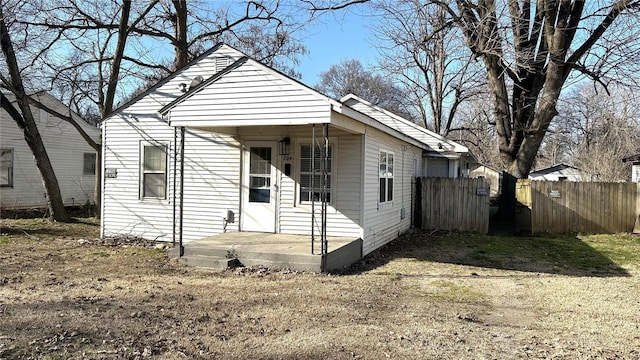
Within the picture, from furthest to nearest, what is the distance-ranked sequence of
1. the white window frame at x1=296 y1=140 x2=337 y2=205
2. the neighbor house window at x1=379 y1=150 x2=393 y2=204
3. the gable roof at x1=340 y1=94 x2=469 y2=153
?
the gable roof at x1=340 y1=94 x2=469 y2=153
the neighbor house window at x1=379 y1=150 x2=393 y2=204
the white window frame at x1=296 y1=140 x2=337 y2=205

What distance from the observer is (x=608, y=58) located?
15.1m

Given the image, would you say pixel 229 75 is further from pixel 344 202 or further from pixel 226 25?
pixel 226 25

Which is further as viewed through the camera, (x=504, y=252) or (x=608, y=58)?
(x=608, y=58)

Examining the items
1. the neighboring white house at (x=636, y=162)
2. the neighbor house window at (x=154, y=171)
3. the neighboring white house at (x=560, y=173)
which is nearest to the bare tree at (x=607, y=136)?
the neighboring white house at (x=560, y=173)

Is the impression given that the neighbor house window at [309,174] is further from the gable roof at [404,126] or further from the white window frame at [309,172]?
the gable roof at [404,126]

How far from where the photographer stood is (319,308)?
18.8 feet

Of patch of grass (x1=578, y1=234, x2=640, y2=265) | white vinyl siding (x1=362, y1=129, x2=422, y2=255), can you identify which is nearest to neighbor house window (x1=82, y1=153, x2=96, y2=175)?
white vinyl siding (x1=362, y1=129, x2=422, y2=255)

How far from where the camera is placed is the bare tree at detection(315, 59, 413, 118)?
4372 cm

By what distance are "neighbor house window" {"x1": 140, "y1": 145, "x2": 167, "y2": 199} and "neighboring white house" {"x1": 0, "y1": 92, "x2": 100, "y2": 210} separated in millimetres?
7715

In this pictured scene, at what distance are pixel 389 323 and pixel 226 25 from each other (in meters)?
15.2

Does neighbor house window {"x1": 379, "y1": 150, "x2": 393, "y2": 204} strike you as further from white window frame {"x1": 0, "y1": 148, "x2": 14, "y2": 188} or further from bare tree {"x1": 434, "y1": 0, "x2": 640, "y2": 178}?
white window frame {"x1": 0, "y1": 148, "x2": 14, "y2": 188}

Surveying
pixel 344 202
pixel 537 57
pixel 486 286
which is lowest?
pixel 486 286

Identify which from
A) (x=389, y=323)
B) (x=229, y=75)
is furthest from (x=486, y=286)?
(x=229, y=75)

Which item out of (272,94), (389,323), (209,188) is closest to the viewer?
(389,323)
